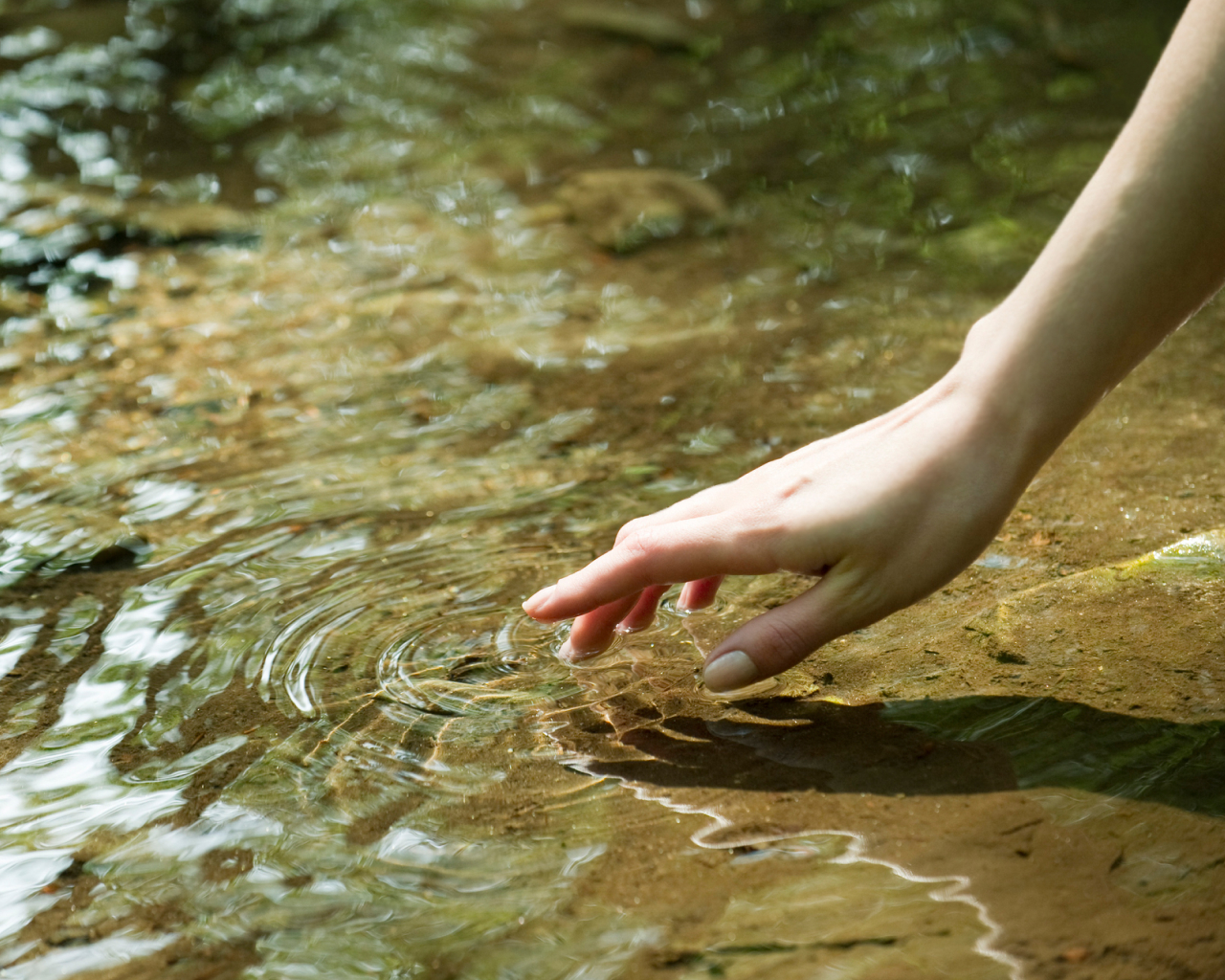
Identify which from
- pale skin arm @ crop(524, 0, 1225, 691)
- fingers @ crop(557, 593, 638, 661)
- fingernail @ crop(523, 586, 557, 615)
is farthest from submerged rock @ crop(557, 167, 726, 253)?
pale skin arm @ crop(524, 0, 1225, 691)

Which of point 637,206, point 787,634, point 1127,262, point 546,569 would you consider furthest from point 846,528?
point 637,206

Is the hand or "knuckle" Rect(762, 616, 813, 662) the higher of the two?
the hand

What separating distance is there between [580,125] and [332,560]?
155 inches

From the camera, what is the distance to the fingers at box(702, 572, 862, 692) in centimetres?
171

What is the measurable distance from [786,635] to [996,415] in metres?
→ 0.44

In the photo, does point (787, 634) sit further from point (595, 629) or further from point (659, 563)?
point (595, 629)

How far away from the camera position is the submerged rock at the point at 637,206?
473cm

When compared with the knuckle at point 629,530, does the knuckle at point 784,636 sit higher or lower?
lower

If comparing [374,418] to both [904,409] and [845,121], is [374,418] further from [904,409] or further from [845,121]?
[845,121]

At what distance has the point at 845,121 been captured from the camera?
18.7 feet

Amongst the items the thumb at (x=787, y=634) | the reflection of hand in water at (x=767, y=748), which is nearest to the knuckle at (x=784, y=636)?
the thumb at (x=787, y=634)

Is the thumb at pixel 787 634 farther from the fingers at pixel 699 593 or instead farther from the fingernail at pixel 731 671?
the fingers at pixel 699 593

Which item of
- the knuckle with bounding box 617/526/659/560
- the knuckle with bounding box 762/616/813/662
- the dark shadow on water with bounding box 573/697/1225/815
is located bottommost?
the dark shadow on water with bounding box 573/697/1225/815

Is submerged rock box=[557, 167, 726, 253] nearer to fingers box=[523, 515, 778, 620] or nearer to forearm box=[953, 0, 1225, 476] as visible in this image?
fingers box=[523, 515, 778, 620]
